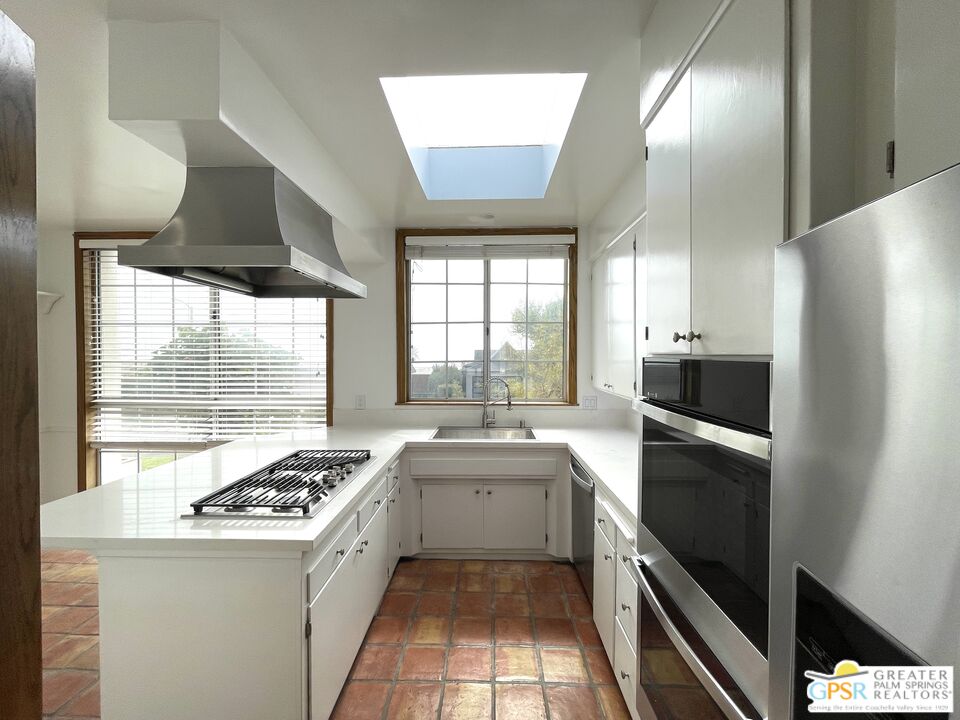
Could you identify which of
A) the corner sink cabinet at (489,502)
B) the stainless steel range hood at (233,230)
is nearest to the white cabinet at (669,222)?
the stainless steel range hood at (233,230)

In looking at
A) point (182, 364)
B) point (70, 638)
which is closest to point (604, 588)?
point (70, 638)

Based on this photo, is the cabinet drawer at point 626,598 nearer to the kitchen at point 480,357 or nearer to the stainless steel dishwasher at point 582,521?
the kitchen at point 480,357

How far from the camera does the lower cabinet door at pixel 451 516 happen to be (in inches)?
127

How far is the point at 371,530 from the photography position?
2.36 m

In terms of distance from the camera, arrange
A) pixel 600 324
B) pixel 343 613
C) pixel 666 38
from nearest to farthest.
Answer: pixel 666 38 < pixel 343 613 < pixel 600 324

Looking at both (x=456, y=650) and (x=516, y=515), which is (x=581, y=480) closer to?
(x=516, y=515)

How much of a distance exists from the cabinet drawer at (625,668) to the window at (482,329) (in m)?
2.07

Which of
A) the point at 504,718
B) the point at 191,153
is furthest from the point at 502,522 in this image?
the point at 191,153

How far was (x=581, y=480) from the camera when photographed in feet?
8.73

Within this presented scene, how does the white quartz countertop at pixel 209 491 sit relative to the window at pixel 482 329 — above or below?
below

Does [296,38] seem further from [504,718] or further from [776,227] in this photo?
[504,718]
